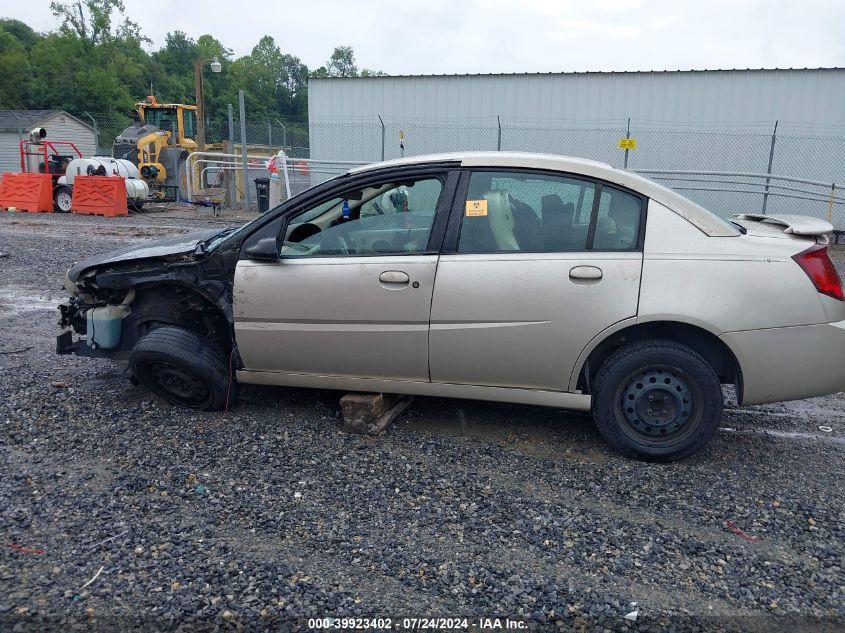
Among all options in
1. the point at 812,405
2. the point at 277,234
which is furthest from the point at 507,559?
the point at 812,405

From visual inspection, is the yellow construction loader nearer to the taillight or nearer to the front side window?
the front side window

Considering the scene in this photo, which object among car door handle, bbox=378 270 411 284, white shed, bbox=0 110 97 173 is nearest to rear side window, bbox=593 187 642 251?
car door handle, bbox=378 270 411 284

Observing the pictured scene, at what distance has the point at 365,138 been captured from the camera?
19.1m

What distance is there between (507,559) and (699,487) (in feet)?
4.27

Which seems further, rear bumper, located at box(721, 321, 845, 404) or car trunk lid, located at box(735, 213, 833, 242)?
car trunk lid, located at box(735, 213, 833, 242)

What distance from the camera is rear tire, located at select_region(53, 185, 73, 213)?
1903 centimetres

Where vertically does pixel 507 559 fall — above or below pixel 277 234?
below

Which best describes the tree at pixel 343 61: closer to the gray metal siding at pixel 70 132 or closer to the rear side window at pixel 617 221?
the gray metal siding at pixel 70 132

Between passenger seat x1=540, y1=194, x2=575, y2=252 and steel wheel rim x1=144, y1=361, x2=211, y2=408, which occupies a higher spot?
passenger seat x1=540, y1=194, x2=575, y2=252

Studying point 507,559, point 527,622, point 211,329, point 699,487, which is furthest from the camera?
point 211,329

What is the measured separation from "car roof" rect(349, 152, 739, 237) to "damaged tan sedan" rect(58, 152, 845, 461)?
0.04 ft

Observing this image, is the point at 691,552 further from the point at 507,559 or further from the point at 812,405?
the point at 812,405

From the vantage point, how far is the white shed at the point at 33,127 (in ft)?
118

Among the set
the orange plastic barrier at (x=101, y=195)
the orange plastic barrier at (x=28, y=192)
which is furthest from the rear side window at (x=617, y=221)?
the orange plastic barrier at (x=28, y=192)
